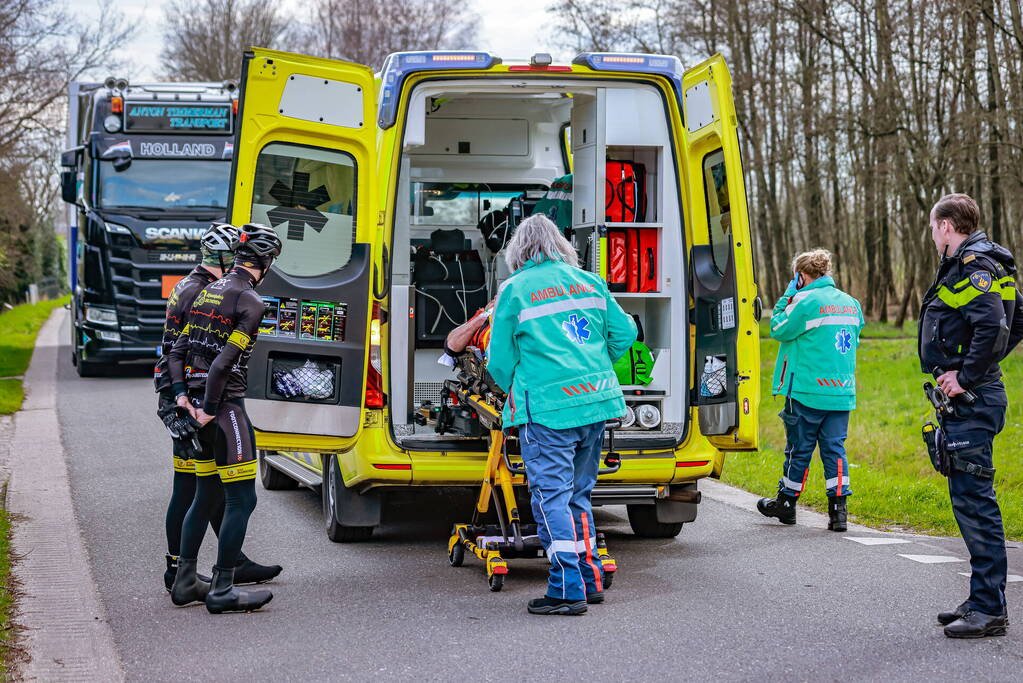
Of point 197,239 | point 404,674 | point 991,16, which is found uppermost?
point 991,16

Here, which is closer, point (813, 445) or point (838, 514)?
point (838, 514)

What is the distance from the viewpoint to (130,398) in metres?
15.5

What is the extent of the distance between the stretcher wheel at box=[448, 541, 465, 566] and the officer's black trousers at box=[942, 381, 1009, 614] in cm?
258

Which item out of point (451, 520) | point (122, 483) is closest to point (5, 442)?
point (122, 483)

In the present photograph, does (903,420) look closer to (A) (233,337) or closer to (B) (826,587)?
(B) (826,587)

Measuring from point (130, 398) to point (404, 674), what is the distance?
11.5m

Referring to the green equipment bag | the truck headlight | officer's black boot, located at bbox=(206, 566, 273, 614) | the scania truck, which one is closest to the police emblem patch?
the green equipment bag

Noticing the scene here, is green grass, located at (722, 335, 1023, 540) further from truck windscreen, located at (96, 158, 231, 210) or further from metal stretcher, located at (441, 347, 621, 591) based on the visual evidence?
truck windscreen, located at (96, 158, 231, 210)

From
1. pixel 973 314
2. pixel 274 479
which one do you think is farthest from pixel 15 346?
pixel 973 314

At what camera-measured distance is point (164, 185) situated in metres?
17.4

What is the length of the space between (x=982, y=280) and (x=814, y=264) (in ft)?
9.22

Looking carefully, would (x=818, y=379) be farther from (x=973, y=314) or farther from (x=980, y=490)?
(x=973, y=314)

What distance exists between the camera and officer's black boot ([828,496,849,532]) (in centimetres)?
786

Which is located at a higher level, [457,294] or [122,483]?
[457,294]
